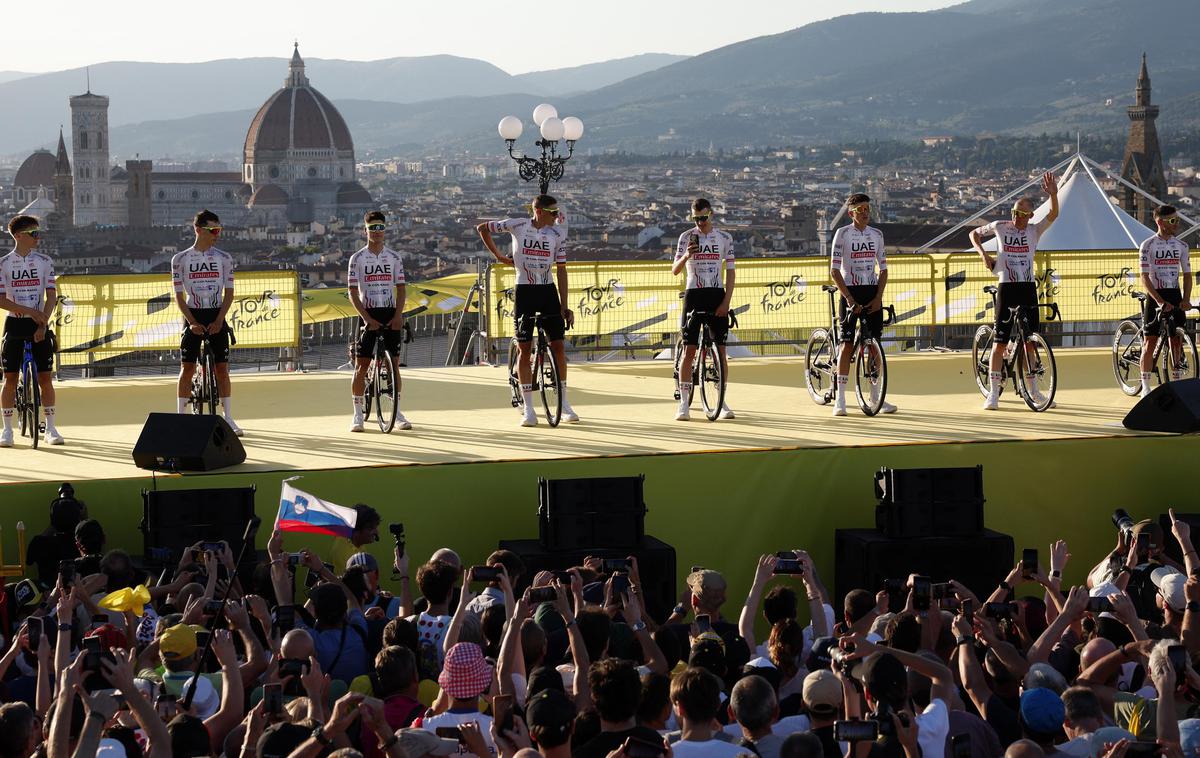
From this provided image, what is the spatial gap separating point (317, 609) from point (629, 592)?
4.44 feet

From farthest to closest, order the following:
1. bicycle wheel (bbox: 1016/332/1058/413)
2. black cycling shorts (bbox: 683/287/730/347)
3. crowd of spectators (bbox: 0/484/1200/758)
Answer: bicycle wheel (bbox: 1016/332/1058/413), black cycling shorts (bbox: 683/287/730/347), crowd of spectators (bbox: 0/484/1200/758)

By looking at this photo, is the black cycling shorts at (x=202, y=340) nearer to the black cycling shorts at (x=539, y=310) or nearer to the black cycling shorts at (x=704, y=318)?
the black cycling shorts at (x=539, y=310)

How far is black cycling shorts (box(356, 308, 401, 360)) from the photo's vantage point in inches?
456

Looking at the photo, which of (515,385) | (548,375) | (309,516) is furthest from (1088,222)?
(309,516)

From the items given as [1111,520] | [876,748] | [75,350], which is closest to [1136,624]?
[876,748]

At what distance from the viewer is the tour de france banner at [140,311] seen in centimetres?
1551

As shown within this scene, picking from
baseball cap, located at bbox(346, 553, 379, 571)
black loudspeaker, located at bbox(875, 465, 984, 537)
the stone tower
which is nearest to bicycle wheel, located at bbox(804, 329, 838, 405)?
black loudspeaker, located at bbox(875, 465, 984, 537)

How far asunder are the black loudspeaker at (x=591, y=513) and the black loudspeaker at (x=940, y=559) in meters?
1.46

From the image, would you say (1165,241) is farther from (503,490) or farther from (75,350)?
(75,350)

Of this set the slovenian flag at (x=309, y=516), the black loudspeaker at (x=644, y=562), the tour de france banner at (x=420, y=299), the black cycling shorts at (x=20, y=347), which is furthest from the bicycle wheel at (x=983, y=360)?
the tour de france banner at (x=420, y=299)

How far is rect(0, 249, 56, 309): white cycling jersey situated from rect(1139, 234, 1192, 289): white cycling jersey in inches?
316

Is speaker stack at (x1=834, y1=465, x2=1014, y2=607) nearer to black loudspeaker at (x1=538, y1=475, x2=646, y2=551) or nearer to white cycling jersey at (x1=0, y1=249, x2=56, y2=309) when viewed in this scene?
black loudspeaker at (x1=538, y1=475, x2=646, y2=551)

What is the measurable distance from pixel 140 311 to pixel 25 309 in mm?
4724

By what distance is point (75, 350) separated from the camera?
50.5ft
